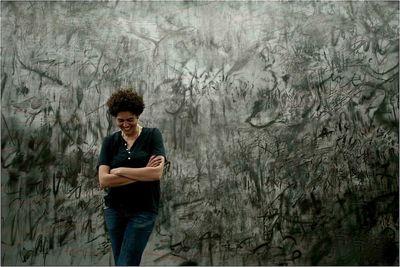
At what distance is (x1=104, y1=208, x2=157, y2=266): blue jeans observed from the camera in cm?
288

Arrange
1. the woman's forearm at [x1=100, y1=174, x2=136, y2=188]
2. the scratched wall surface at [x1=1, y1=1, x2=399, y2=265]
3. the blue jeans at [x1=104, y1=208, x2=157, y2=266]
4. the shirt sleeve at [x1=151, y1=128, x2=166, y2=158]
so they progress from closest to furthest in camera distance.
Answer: the blue jeans at [x1=104, y1=208, x2=157, y2=266] < the woman's forearm at [x1=100, y1=174, x2=136, y2=188] < the shirt sleeve at [x1=151, y1=128, x2=166, y2=158] < the scratched wall surface at [x1=1, y1=1, x2=399, y2=265]

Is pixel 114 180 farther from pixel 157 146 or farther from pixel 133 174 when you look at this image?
pixel 157 146

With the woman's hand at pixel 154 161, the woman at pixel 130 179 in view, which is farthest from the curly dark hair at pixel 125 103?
the woman's hand at pixel 154 161

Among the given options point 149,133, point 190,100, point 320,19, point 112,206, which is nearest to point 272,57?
point 320,19

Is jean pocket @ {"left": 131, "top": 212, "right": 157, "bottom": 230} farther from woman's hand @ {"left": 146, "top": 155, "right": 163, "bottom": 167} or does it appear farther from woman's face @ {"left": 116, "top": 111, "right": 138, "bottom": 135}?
woman's face @ {"left": 116, "top": 111, "right": 138, "bottom": 135}

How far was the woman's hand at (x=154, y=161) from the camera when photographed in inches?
120

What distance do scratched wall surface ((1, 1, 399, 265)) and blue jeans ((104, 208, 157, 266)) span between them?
210 cm

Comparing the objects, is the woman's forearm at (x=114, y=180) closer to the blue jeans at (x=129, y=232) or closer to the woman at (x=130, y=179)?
the woman at (x=130, y=179)

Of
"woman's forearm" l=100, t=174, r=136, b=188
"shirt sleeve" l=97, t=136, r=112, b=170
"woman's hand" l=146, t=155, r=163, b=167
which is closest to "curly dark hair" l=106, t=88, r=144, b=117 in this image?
"shirt sleeve" l=97, t=136, r=112, b=170

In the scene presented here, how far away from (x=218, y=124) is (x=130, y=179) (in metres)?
2.35

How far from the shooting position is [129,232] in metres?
2.89

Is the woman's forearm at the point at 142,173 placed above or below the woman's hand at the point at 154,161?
below

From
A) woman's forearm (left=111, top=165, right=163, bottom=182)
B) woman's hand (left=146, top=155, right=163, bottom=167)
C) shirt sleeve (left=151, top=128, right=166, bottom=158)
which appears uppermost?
shirt sleeve (left=151, top=128, right=166, bottom=158)

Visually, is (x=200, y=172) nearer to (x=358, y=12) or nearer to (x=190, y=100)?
(x=190, y=100)
